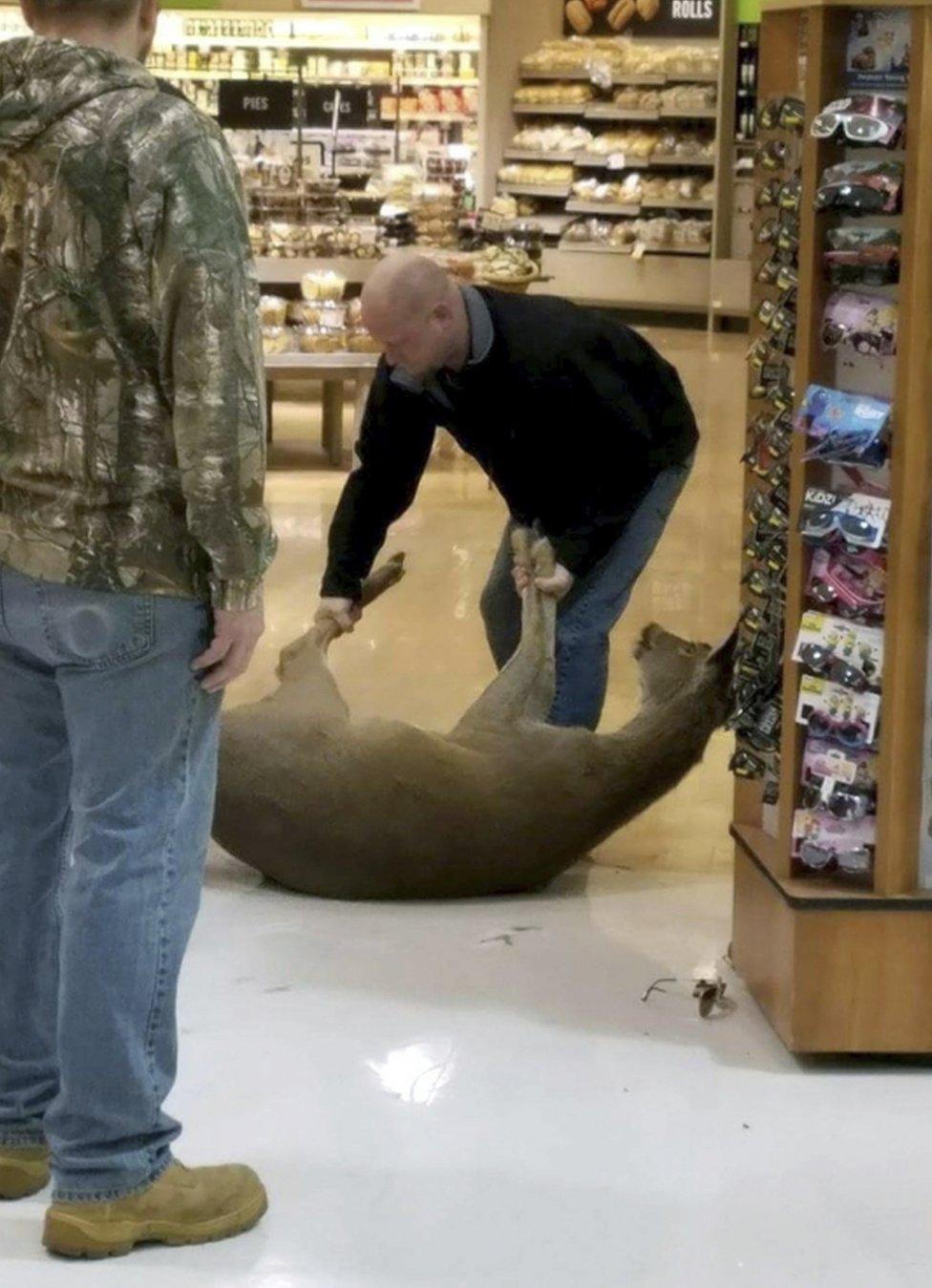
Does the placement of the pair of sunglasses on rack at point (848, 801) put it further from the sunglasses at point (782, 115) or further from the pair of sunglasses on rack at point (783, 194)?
the sunglasses at point (782, 115)

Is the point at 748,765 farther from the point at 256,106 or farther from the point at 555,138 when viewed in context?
the point at 555,138

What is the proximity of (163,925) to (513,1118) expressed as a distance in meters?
0.76

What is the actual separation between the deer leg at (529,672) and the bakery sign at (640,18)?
15359 millimetres

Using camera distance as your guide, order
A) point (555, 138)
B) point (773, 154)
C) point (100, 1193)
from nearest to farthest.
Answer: point (100, 1193) < point (773, 154) < point (555, 138)

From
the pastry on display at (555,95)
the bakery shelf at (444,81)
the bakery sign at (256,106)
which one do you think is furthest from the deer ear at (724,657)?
the pastry on display at (555,95)

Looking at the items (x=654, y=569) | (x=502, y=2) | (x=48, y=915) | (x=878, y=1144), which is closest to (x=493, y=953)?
(x=878, y=1144)

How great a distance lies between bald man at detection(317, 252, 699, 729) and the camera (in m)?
4.31

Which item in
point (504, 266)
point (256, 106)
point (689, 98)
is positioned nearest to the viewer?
point (504, 266)

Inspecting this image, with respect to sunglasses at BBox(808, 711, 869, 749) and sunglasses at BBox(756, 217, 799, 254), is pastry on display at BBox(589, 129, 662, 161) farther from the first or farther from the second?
sunglasses at BBox(808, 711, 869, 749)

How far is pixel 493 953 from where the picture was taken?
12.7ft

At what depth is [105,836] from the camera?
255 cm

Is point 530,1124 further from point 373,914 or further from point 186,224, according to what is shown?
point 186,224

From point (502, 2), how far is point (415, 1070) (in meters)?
16.1

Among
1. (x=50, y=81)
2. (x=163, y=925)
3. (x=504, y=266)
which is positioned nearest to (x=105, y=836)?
(x=163, y=925)
